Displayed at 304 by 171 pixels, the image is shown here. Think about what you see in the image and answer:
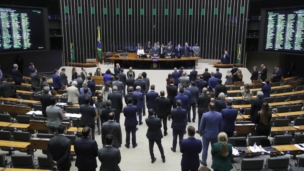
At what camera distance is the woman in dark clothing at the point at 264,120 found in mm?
7066

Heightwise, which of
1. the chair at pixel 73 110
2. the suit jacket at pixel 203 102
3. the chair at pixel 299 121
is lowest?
the chair at pixel 299 121

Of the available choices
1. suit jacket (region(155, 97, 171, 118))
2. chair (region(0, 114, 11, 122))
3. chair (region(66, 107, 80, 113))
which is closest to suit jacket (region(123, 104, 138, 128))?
suit jacket (region(155, 97, 171, 118))

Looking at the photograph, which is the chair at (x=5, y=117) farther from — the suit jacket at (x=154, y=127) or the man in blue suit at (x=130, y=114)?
the suit jacket at (x=154, y=127)

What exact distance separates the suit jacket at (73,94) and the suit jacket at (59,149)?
4.41 metres

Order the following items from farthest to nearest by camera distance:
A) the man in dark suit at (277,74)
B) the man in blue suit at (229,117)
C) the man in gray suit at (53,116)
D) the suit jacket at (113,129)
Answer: the man in dark suit at (277,74)
the man in blue suit at (229,117)
the man in gray suit at (53,116)
the suit jacket at (113,129)

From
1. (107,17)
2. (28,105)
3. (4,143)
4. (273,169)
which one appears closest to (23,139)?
(4,143)

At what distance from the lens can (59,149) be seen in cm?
517

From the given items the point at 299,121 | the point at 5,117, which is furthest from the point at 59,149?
the point at 299,121

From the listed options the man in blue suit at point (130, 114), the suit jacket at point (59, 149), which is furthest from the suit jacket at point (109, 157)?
the man in blue suit at point (130, 114)

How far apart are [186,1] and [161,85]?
370 inches

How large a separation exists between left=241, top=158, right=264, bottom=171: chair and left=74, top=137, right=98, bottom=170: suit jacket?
9.15 ft

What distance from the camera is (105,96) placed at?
9.43m

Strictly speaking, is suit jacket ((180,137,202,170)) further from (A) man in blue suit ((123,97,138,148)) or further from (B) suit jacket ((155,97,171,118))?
(B) suit jacket ((155,97,171,118))

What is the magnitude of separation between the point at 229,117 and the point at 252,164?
1.60m
